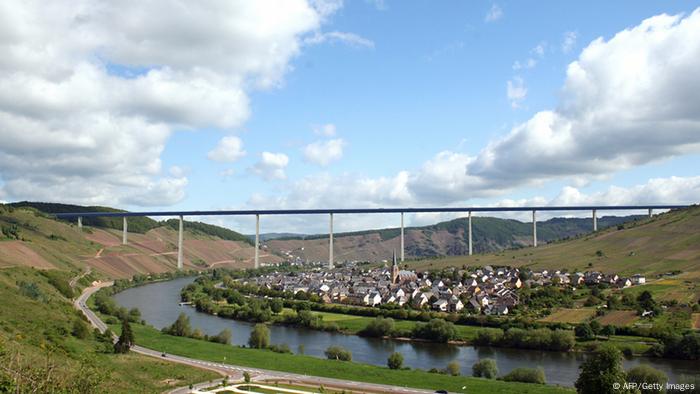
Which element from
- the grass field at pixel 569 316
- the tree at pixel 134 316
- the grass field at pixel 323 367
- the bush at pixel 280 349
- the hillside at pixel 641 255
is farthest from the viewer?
the hillside at pixel 641 255

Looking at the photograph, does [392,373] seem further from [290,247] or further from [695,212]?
[290,247]

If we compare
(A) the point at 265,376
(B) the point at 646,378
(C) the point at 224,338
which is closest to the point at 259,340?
(C) the point at 224,338

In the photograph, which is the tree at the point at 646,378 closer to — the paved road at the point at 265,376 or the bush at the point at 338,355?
the paved road at the point at 265,376

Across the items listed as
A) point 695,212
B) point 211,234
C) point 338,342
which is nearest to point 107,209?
point 211,234

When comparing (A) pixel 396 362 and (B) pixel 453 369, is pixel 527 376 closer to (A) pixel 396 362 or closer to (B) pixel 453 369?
(B) pixel 453 369

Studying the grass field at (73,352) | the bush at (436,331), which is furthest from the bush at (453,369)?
the grass field at (73,352)

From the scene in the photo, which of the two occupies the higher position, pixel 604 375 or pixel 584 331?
pixel 604 375

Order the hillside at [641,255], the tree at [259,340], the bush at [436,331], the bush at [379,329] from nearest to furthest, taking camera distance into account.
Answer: the tree at [259,340] → the bush at [436,331] → the bush at [379,329] → the hillside at [641,255]
